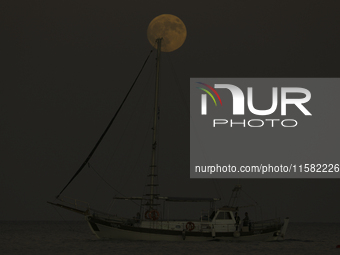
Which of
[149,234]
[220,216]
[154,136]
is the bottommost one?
[149,234]

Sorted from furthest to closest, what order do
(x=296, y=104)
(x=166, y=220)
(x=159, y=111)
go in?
(x=296, y=104), (x=159, y=111), (x=166, y=220)

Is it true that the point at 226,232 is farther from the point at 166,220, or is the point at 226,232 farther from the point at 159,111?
the point at 159,111

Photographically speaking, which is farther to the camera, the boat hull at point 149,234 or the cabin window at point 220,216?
the cabin window at point 220,216

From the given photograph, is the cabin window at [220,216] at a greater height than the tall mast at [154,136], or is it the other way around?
the tall mast at [154,136]

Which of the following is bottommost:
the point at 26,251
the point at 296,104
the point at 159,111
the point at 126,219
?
the point at 26,251

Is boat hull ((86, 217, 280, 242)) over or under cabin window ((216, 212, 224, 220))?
under

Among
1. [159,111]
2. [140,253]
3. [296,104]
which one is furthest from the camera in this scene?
[296,104]

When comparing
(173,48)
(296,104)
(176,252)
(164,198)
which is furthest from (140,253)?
(296,104)

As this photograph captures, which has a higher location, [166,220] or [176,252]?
[166,220]

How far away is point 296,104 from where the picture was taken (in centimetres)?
6419

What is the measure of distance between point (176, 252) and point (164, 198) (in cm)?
532

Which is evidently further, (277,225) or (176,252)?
(277,225)

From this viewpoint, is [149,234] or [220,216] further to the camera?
[220,216]

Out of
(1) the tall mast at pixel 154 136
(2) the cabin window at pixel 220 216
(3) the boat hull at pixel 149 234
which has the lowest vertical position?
(3) the boat hull at pixel 149 234
